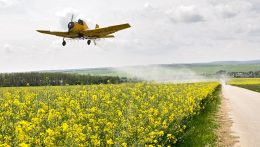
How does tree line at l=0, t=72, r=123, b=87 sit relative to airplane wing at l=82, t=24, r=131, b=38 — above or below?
below

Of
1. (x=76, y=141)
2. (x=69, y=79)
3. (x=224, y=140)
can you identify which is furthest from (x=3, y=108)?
(x=69, y=79)

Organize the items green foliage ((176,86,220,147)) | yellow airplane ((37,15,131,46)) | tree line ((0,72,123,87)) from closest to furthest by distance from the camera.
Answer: green foliage ((176,86,220,147)), yellow airplane ((37,15,131,46)), tree line ((0,72,123,87))

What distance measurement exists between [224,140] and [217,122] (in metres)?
4.83

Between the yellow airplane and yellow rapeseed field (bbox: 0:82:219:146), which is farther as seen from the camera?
the yellow airplane

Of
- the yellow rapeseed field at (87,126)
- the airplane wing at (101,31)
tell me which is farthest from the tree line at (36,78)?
the yellow rapeseed field at (87,126)

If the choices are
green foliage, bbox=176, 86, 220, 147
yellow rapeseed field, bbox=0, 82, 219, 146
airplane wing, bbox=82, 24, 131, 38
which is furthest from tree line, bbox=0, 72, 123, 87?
Result: yellow rapeseed field, bbox=0, 82, 219, 146

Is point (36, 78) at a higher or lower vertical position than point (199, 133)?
higher

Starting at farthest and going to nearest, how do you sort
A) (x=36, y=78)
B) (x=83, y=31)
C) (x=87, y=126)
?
(x=36, y=78) < (x=83, y=31) < (x=87, y=126)

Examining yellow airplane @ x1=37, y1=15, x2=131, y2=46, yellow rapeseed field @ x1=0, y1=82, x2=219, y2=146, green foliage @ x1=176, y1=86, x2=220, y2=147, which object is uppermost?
yellow airplane @ x1=37, y1=15, x2=131, y2=46

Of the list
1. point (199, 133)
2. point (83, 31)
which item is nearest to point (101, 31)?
point (83, 31)

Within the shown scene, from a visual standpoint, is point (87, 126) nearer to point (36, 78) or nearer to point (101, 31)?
point (101, 31)

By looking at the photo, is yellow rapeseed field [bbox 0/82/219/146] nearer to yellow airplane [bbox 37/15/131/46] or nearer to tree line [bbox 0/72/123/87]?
yellow airplane [bbox 37/15/131/46]

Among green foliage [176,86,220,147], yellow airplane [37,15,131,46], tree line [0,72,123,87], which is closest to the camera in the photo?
green foliage [176,86,220,147]

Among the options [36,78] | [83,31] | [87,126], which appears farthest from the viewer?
[36,78]
